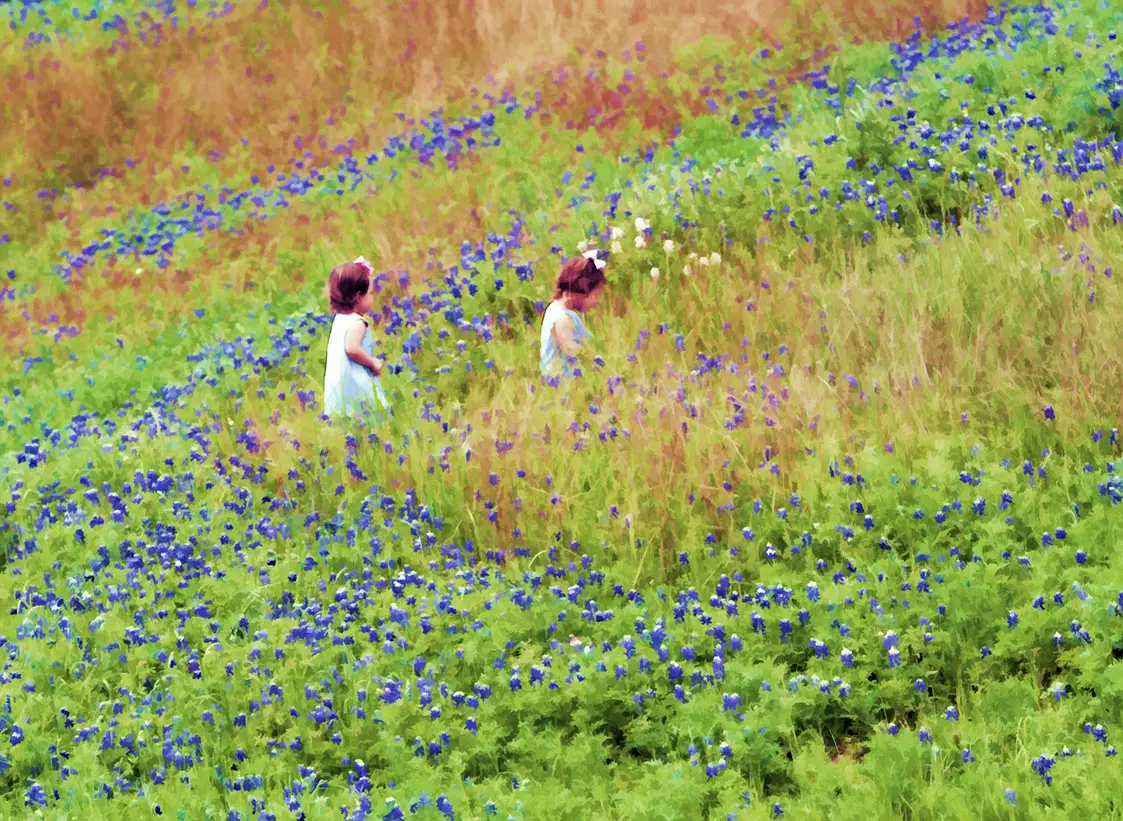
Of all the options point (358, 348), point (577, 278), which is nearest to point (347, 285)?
point (358, 348)

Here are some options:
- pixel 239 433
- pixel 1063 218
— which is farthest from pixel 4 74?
pixel 1063 218

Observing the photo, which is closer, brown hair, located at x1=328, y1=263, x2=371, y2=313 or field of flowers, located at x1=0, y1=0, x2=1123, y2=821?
field of flowers, located at x1=0, y1=0, x2=1123, y2=821

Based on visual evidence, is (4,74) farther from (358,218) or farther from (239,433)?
(239,433)

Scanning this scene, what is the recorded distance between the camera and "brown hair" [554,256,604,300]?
8133 mm

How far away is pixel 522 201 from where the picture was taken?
448 inches

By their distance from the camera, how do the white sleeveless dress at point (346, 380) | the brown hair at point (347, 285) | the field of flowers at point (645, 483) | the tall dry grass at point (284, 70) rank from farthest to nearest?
1. the tall dry grass at point (284, 70)
2. the brown hair at point (347, 285)
3. the white sleeveless dress at point (346, 380)
4. the field of flowers at point (645, 483)

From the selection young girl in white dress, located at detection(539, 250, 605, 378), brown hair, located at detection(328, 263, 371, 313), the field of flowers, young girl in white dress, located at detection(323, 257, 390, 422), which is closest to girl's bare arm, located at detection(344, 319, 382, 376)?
young girl in white dress, located at detection(323, 257, 390, 422)

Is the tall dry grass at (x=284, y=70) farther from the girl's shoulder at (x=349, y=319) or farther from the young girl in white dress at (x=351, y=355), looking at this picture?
the girl's shoulder at (x=349, y=319)

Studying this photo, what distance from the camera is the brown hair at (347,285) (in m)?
8.20

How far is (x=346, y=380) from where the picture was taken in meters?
7.99

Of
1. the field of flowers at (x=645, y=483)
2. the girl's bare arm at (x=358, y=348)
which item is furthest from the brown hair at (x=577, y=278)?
the girl's bare arm at (x=358, y=348)

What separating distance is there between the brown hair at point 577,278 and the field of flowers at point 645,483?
1.42 ft

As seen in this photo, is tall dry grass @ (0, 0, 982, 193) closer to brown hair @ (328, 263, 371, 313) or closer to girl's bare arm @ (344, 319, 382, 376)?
brown hair @ (328, 263, 371, 313)

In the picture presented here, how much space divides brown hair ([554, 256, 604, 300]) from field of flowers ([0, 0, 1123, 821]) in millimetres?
433
